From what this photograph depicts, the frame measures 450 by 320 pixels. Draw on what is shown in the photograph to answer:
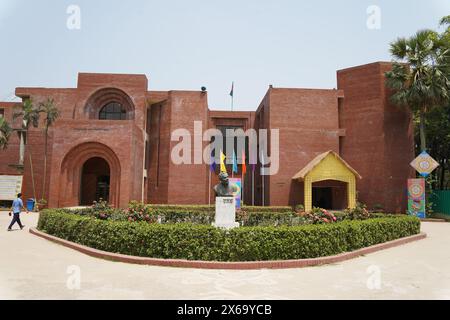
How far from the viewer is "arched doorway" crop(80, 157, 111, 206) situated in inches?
1039

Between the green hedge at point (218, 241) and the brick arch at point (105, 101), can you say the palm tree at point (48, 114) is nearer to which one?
the brick arch at point (105, 101)

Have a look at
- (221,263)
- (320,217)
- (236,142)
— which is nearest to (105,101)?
(236,142)

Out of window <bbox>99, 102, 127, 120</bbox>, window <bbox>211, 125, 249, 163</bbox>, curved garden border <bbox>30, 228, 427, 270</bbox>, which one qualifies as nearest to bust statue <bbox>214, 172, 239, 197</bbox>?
curved garden border <bbox>30, 228, 427, 270</bbox>

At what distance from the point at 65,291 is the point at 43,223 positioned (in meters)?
8.67

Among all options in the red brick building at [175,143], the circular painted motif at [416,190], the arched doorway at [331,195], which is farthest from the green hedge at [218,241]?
the circular painted motif at [416,190]

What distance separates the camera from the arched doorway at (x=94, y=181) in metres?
26.4

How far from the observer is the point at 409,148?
24359 millimetres

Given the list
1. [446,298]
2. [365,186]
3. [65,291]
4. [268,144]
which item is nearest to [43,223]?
[65,291]

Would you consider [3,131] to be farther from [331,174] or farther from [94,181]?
[331,174]

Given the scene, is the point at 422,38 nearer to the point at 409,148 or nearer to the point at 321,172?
the point at 409,148

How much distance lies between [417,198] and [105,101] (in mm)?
24904

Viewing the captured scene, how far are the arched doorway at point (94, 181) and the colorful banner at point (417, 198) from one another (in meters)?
22.2

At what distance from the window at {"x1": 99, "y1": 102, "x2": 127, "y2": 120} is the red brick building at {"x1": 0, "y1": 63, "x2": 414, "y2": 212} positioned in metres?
0.09

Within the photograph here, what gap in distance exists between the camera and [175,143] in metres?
26.1
